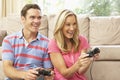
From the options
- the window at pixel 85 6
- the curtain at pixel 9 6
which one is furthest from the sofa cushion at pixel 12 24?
the window at pixel 85 6

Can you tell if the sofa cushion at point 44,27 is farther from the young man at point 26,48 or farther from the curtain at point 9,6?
the young man at point 26,48

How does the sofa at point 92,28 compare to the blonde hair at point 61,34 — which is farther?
the sofa at point 92,28

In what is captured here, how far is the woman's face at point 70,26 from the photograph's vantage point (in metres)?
1.92

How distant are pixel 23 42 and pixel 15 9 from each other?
7.86 feet

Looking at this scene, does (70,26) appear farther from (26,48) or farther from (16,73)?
(16,73)

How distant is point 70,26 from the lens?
192 centimetres

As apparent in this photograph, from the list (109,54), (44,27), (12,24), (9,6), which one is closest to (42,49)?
(109,54)

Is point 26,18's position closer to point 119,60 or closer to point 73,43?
point 73,43

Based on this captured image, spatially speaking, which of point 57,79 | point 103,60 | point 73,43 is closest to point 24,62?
point 57,79

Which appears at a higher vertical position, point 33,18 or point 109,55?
point 33,18

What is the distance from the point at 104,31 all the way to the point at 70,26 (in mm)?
1459

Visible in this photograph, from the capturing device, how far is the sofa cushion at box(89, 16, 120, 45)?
10.7 ft

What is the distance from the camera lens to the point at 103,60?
264cm

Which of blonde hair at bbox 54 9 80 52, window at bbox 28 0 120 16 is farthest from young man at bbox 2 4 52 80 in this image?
window at bbox 28 0 120 16
